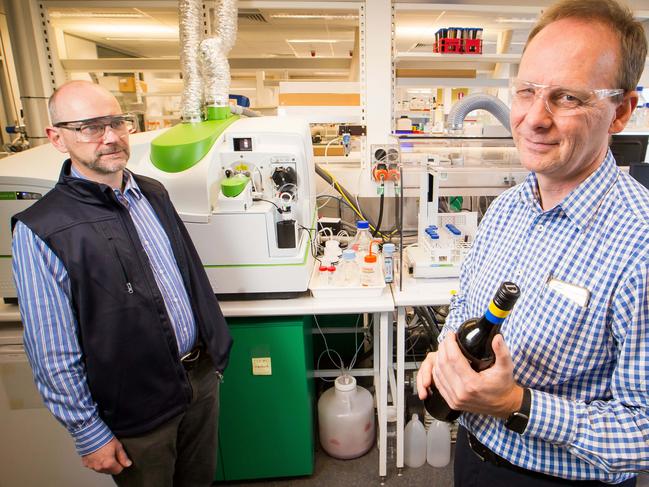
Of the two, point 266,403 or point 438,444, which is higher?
point 266,403

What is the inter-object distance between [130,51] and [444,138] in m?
8.75

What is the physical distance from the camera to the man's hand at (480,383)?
24.5 inches

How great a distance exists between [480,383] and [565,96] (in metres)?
0.49

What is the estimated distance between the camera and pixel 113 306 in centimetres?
102

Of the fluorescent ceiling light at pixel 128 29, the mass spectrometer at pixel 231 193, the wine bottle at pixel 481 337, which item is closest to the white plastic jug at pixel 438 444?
the mass spectrometer at pixel 231 193

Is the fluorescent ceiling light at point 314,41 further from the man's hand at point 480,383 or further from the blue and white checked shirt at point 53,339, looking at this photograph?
the man's hand at point 480,383

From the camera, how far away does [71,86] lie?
42.8 inches

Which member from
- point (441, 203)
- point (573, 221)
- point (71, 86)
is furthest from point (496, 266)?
point (441, 203)

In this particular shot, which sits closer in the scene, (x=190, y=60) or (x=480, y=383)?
(x=480, y=383)

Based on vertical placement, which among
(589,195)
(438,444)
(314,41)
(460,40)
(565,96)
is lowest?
(438,444)

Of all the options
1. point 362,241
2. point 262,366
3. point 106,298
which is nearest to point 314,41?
point 362,241

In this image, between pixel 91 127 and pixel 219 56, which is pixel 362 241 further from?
pixel 91 127

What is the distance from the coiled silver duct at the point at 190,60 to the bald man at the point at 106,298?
0.56 meters

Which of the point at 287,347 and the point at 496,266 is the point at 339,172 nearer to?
the point at 287,347
